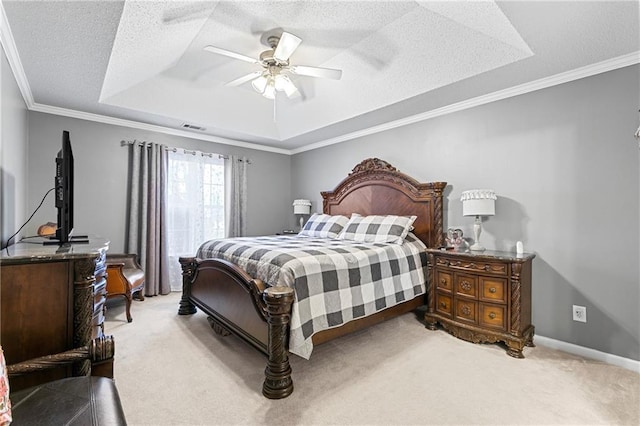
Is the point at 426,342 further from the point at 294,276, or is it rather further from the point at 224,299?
the point at 224,299

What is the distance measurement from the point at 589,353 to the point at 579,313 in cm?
32

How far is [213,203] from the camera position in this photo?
16.3 feet

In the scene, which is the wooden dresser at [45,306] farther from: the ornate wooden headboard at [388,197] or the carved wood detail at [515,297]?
the ornate wooden headboard at [388,197]

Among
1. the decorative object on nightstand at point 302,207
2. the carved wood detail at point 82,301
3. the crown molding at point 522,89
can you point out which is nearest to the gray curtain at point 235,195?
the decorative object on nightstand at point 302,207

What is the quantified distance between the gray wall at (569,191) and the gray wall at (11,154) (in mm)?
4121

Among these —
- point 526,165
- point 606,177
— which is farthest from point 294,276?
point 606,177

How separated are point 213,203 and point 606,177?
15.7 feet

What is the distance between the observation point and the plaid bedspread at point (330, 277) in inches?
84.5

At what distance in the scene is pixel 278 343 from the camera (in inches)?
78.5

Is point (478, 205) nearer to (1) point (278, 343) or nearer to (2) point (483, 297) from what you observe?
(2) point (483, 297)

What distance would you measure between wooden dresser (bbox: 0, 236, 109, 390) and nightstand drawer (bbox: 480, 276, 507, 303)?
2855mm

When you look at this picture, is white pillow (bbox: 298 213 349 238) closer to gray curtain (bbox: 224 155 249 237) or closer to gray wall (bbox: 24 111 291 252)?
gray curtain (bbox: 224 155 249 237)

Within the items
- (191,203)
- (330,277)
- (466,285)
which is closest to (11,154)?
(191,203)

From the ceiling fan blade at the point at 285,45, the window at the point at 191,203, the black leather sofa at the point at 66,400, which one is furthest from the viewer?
the window at the point at 191,203
